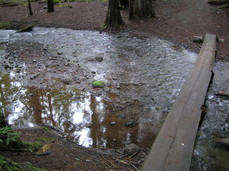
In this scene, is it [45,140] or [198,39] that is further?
[198,39]

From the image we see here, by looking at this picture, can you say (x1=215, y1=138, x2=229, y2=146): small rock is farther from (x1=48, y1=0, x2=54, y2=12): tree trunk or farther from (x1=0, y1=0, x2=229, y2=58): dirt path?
(x1=48, y1=0, x2=54, y2=12): tree trunk

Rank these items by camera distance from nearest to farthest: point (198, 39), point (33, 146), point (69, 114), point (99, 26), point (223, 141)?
point (33, 146) < point (223, 141) < point (69, 114) < point (198, 39) < point (99, 26)

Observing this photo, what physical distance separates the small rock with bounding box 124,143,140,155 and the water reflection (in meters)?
0.28

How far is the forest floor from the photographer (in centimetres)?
323

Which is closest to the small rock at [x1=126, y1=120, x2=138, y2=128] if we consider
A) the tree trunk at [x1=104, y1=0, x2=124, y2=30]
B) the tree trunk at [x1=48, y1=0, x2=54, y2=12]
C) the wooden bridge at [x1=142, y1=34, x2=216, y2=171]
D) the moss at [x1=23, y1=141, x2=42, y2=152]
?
the wooden bridge at [x1=142, y1=34, x2=216, y2=171]

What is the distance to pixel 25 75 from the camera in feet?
22.5

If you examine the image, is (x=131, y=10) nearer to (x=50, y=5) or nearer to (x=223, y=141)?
(x=50, y=5)

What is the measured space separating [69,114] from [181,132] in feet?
9.10

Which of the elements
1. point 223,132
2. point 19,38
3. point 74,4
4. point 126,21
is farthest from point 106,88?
point 74,4

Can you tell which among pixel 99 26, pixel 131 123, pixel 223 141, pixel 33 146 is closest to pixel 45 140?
pixel 33 146

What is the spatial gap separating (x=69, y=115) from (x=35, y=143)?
1558 millimetres

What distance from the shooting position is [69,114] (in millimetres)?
5117

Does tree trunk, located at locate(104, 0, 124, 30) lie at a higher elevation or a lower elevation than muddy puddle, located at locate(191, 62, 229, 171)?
higher

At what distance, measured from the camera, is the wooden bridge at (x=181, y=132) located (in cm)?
267
